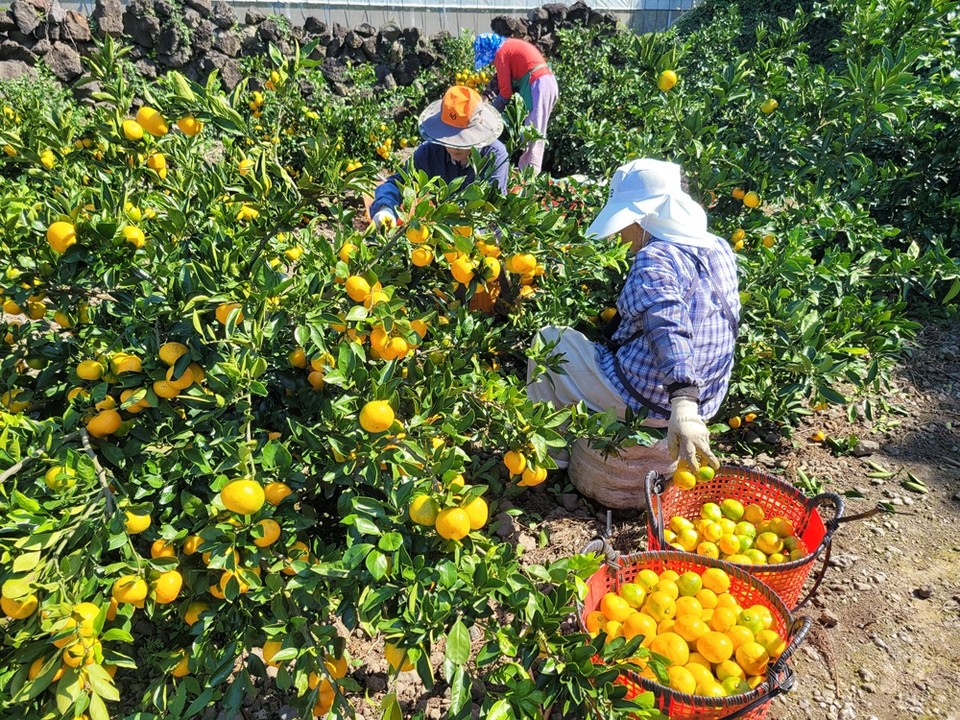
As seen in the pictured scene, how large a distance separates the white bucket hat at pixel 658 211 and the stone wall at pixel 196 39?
5.17 meters

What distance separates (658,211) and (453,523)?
145 cm

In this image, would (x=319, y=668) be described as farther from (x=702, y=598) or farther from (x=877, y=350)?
(x=877, y=350)

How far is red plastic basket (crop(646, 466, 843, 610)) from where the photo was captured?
1.89 m

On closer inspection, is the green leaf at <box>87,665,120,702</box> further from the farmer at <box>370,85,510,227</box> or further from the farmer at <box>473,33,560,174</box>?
the farmer at <box>473,33,560,174</box>

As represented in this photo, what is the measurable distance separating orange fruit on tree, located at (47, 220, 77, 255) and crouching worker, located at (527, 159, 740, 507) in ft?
4.25

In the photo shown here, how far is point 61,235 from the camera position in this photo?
1461 millimetres

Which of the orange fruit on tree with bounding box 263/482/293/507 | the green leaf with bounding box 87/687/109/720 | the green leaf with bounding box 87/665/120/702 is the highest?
the orange fruit on tree with bounding box 263/482/293/507

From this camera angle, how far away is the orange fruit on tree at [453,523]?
118 cm

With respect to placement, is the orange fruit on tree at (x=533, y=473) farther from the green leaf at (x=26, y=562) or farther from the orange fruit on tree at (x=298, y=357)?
the green leaf at (x=26, y=562)

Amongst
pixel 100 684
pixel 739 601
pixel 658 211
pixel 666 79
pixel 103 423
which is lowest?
pixel 739 601

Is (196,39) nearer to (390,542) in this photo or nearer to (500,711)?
(390,542)

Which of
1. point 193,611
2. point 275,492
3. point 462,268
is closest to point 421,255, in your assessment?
point 462,268

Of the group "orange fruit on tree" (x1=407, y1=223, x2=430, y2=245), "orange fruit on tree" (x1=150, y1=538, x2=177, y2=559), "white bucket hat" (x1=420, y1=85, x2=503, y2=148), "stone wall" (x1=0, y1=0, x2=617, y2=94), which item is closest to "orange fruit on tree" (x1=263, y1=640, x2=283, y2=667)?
"orange fruit on tree" (x1=150, y1=538, x2=177, y2=559)

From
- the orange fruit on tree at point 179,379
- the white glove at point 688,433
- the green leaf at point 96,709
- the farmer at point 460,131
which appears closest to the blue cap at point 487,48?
the farmer at point 460,131
